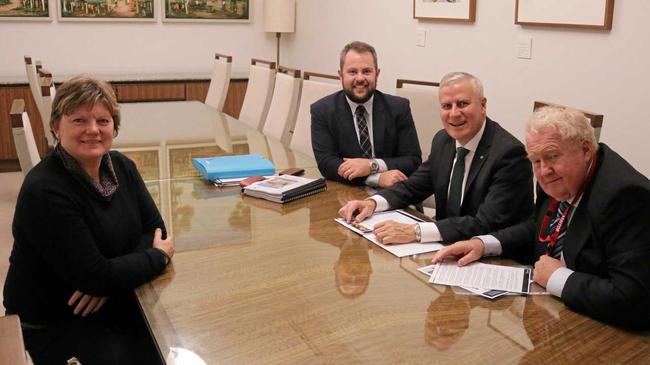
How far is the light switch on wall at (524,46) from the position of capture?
397cm

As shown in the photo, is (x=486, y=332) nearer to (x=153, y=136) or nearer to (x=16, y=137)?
(x=16, y=137)

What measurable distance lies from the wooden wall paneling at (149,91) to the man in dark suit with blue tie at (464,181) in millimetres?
4413

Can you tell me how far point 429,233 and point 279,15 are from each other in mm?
5283

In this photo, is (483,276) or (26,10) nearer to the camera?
(483,276)

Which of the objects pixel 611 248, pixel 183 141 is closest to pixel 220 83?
pixel 183 141

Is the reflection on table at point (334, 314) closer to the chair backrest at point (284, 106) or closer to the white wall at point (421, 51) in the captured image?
the white wall at point (421, 51)

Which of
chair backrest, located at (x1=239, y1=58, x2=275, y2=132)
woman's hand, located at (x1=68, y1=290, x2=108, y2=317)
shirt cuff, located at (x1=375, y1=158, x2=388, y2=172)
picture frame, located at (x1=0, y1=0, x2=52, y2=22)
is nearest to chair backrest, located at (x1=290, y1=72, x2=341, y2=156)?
chair backrest, located at (x1=239, y1=58, x2=275, y2=132)

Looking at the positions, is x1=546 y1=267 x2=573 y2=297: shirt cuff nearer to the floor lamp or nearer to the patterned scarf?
the patterned scarf

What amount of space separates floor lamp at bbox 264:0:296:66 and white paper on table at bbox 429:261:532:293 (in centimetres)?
546

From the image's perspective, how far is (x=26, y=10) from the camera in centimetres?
628

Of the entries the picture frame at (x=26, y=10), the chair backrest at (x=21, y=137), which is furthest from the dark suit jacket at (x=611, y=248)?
the picture frame at (x=26, y=10)

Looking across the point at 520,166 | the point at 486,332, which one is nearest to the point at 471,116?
the point at 520,166

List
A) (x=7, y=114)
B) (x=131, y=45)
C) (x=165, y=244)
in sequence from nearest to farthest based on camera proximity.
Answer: (x=165, y=244) → (x=7, y=114) → (x=131, y=45)

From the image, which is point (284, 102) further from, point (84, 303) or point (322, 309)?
point (322, 309)
